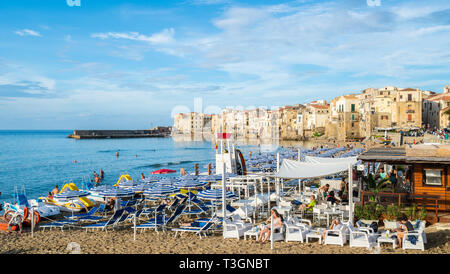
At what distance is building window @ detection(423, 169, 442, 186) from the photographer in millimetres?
10070

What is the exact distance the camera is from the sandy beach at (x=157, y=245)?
26.3 feet

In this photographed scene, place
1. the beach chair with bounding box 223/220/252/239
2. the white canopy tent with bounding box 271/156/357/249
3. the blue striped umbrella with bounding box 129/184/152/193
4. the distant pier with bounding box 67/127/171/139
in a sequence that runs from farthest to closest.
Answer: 1. the distant pier with bounding box 67/127/171/139
2. the blue striped umbrella with bounding box 129/184/152/193
3. the beach chair with bounding box 223/220/252/239
4. the white canopy tent with bounding box 271/156/357/249

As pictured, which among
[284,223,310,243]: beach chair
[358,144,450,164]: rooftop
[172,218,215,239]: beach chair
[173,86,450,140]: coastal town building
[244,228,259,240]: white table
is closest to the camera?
[284,223,310,243]: beach chair

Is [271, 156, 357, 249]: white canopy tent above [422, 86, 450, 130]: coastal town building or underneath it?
underneath

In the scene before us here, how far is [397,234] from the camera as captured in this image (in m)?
8.02

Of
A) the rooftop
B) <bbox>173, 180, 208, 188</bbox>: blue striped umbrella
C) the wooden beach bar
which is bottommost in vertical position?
<bbox>173, 180, 208, 188</bbox>: blue striped umbrella

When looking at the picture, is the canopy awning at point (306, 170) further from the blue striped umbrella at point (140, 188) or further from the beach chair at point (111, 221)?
the blue striped umbrella at point (140, 188)

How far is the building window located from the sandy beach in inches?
57.1

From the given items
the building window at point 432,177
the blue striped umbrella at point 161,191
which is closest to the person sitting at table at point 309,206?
the building window at point 432,177

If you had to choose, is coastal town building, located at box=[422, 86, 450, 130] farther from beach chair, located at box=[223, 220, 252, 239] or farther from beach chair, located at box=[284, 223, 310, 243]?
beach chair, located at box=[223, 220, 252, 239]

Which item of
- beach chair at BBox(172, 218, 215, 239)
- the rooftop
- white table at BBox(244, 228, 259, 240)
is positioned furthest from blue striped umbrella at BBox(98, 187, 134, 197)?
the rooftop

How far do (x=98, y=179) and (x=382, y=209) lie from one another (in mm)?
28462

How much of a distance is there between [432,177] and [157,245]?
7.80 m
